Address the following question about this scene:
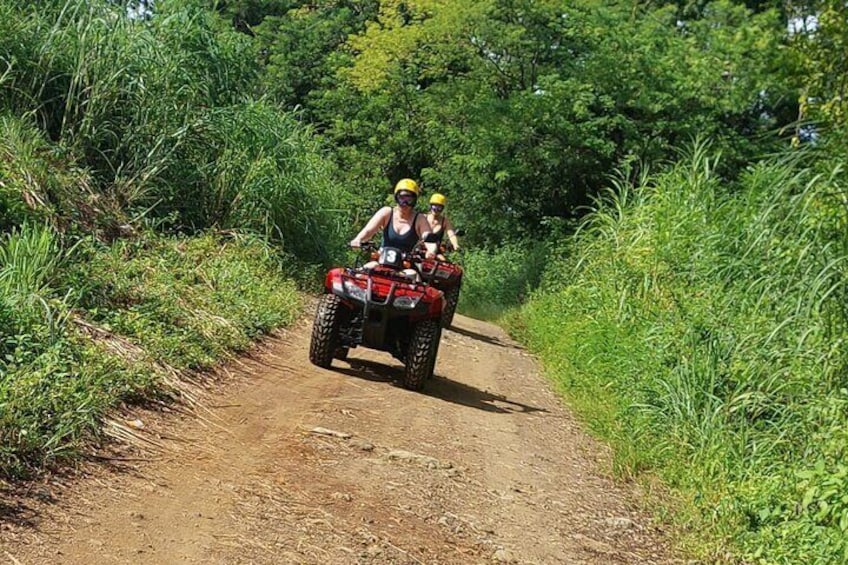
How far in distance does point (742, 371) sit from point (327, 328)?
139 inches

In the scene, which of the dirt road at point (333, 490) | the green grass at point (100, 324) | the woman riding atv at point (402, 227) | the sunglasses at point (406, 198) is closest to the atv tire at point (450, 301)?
the green grass at point (100, 324)

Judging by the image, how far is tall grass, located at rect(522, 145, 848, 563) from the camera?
17.5 feet

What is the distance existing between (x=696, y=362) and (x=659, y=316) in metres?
2.16

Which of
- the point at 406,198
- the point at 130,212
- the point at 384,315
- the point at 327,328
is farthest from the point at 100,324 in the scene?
the point at 130,212

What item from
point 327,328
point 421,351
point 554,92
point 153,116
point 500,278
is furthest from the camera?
point 500,278

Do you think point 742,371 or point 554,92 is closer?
point 742,371

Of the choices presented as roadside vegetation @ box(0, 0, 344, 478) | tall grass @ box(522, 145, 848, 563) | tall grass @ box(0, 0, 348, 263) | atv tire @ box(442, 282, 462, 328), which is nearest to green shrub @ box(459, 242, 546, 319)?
roadside vegetation @ box(0, 0, 344, 478)

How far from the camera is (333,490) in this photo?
17.5 ft

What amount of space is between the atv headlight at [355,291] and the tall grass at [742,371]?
7.51 ft

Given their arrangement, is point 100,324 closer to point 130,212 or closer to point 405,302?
point 405,302

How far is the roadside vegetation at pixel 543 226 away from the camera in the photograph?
19.5ft

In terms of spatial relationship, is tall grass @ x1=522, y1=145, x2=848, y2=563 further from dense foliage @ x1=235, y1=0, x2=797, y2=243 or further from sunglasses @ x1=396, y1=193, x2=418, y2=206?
dense foliage @ x1=235, y1=0, x2=797, y2=243

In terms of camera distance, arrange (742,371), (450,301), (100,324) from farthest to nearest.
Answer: (450,301), (100,324), (742,371)

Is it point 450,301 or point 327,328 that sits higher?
point 327,328
